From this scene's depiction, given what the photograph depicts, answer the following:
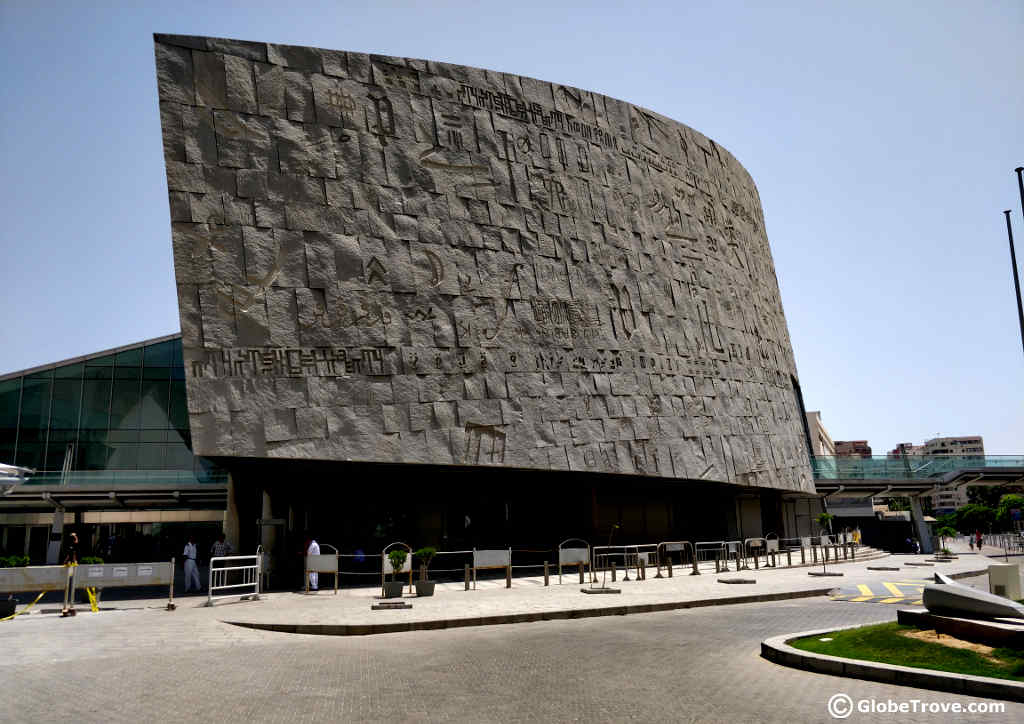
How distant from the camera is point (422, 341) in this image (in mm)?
22000

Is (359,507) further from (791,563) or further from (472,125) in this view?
(791,563)

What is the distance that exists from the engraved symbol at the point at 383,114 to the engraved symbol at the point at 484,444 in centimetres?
861

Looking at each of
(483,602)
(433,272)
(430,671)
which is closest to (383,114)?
(433,272)

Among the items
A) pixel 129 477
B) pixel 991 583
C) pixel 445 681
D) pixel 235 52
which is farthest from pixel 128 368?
pixel 991 583

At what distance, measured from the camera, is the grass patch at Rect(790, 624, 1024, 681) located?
7484 millimetres

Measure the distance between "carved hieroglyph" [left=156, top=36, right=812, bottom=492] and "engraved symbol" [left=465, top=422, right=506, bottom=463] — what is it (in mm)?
57

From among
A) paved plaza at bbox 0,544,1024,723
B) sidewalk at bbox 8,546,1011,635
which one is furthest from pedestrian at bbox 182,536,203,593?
paved plaza at bbox 0,544,1024,723

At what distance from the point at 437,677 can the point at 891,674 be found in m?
4.48

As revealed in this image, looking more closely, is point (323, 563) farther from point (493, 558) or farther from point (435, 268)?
point (435, 268)

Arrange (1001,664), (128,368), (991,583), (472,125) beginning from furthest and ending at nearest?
(128,368) → (472,125) → (991,583) → (1001,664)

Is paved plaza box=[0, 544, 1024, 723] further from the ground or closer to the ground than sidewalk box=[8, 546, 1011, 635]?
further from the ground

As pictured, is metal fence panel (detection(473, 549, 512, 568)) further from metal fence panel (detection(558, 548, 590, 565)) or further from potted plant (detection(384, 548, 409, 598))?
potted plant (detection(384, 548, 409, 598))

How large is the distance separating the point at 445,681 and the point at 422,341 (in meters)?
14.6

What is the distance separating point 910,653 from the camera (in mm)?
8211
